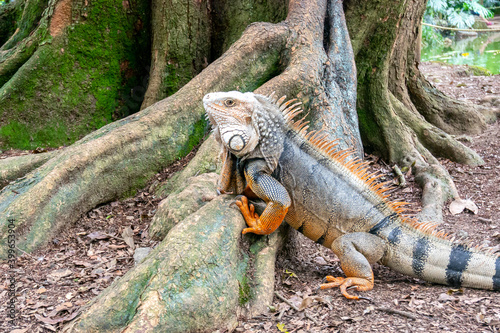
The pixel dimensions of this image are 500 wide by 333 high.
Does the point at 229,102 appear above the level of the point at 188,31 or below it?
below

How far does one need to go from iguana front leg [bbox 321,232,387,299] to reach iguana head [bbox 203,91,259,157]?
118 cm

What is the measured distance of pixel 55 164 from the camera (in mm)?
4688

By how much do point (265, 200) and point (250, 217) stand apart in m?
0.19

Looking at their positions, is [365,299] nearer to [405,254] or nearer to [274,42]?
[405,254]

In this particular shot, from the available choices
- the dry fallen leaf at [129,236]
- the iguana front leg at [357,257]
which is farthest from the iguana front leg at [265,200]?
the dry fallen leaf at [129,236]

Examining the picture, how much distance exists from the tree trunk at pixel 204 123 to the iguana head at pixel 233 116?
542 mm

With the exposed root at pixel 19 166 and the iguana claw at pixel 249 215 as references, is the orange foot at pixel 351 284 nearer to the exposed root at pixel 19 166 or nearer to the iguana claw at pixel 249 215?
the iguana claw at pixel 249 215

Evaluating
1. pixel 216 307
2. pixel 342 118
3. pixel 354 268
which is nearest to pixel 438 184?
pixel 342 118

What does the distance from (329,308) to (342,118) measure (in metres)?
2.79

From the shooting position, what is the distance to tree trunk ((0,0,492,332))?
10.2ft

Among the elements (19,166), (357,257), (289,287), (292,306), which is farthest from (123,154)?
(357,257)

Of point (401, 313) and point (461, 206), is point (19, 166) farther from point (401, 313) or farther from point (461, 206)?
point (461, 206)

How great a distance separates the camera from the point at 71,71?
6441 mm

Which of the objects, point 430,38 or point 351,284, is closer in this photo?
point 351,284
